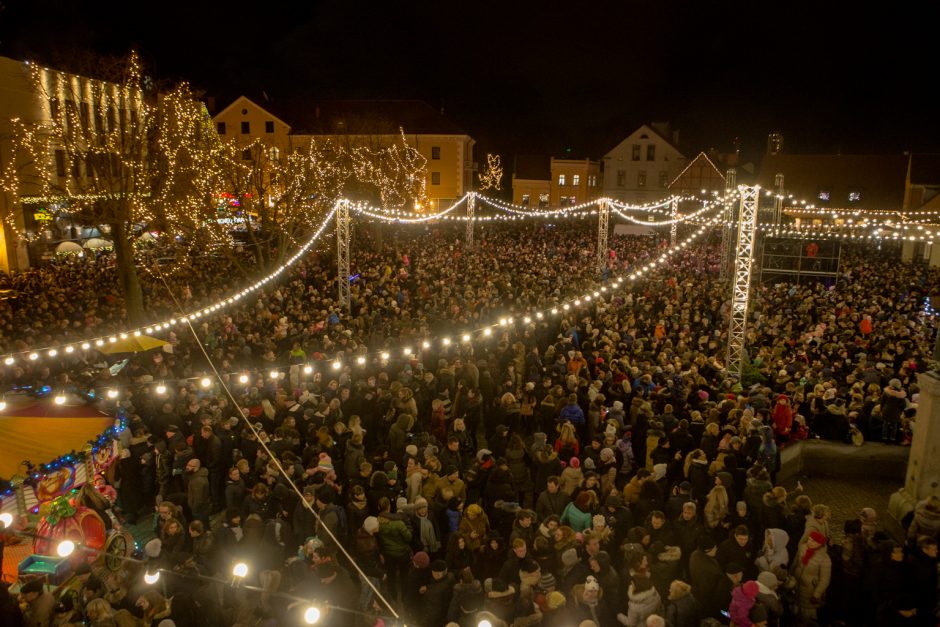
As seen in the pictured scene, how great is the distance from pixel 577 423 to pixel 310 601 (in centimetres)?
443

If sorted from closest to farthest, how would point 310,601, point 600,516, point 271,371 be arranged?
point 310,601 → point 600,516 → point 271,371

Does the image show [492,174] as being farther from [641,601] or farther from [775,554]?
[641,601]

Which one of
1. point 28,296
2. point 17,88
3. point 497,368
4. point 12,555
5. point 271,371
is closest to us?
point 12,555

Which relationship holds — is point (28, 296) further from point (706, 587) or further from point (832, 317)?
point (832, 317)

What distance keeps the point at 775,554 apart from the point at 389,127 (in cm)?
3874

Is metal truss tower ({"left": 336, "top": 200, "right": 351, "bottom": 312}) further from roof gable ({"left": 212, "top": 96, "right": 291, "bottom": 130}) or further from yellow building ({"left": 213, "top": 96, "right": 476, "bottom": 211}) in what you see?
roof gable ({"left": 212, "top": 96, "right": 291, "bottom": 130})

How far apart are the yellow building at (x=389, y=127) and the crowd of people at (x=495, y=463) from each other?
29797 millimetres

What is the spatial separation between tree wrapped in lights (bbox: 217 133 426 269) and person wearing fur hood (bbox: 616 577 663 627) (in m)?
15.7

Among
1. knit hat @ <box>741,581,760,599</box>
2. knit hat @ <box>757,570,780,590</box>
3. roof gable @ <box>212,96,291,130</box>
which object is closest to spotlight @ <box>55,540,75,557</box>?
knit hat @ <box>741,581,760,599</box>

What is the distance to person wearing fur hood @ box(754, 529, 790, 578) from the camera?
5176 millimetres

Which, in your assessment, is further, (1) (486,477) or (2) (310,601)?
(1) (486,477)

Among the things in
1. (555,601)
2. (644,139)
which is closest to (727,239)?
(555,601)

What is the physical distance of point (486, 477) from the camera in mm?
6785

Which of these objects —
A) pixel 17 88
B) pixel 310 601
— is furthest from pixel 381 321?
pixel 17 88
